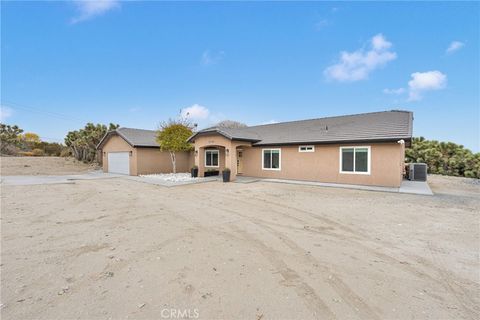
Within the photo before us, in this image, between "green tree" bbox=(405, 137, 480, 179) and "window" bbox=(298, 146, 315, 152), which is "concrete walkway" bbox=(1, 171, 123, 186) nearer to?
"window" bbox=(298, 146, 315, 152)

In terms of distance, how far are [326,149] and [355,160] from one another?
170cm

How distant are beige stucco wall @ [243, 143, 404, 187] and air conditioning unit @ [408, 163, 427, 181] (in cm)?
135

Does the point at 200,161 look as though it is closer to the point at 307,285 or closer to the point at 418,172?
the point at 307,285

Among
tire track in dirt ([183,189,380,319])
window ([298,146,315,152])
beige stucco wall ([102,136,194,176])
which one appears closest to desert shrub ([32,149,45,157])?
beige stucco wall ([102,136,194,176])

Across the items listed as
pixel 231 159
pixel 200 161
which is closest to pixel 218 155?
pixel 200 161

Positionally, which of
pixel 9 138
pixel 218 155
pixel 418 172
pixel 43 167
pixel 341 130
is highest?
pixel 9 138

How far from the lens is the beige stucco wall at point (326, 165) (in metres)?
11.4

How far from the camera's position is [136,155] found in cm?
1809

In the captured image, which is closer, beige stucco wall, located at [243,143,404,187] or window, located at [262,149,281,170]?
beige stucco wall, located at [243,143,404,187]

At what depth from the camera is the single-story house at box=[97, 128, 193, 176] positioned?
18.3 m

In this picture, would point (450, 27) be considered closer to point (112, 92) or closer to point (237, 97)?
point (237, 97)

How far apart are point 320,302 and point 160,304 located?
6.20 feet

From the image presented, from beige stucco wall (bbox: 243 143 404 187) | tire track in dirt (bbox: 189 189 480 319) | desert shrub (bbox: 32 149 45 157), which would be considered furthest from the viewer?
desert shrub (bbox: 32 149 45 157)

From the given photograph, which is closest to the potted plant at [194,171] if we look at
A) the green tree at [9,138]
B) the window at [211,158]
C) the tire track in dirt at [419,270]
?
→ the window at [211,158]
